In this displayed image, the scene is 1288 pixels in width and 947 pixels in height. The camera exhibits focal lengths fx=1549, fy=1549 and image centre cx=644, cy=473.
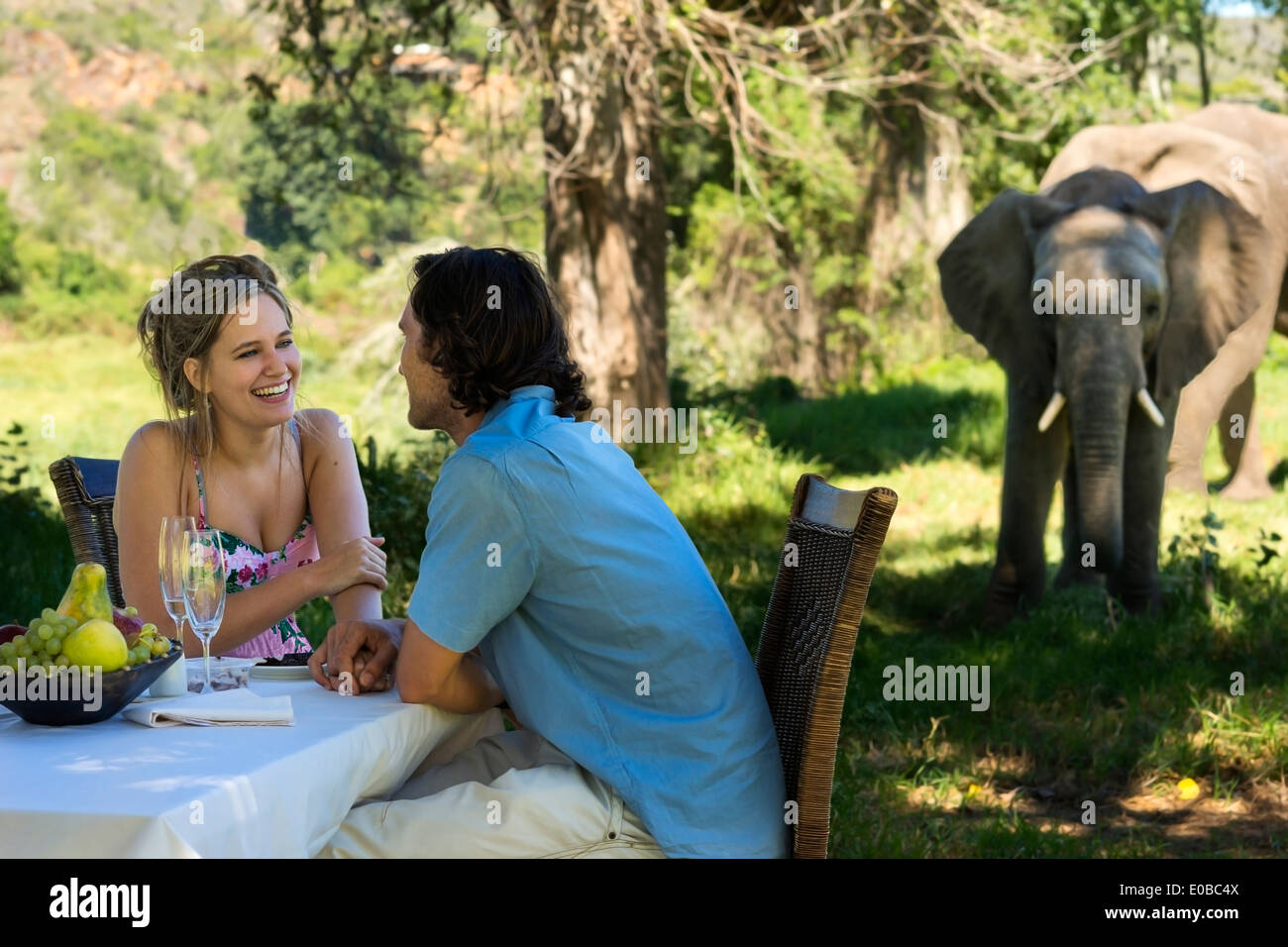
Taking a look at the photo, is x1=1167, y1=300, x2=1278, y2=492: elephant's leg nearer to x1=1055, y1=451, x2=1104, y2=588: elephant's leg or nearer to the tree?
x1=1055, y1=451, x2=1104, y2=588: elephant's leg

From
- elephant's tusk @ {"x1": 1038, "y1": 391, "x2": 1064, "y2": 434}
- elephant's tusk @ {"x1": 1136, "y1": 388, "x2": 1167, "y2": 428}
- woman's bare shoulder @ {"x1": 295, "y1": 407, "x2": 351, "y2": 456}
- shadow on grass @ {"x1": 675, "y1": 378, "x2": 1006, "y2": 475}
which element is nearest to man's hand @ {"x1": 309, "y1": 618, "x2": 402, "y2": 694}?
woman's bare shoulder @ {"x1": 295, "y1": 407, "x2": 351, "y2": 456}

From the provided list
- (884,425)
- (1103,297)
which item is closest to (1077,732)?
(1103,297)

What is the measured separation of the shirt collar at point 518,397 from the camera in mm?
2877

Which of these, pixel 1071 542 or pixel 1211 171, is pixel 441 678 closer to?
pixel 1071 542

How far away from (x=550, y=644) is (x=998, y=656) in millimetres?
4520

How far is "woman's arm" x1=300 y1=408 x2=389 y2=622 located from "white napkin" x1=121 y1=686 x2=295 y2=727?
52.6 inches

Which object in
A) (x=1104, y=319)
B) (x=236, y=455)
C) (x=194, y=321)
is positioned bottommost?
(x=236, y=455)

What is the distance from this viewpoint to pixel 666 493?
10.3 m

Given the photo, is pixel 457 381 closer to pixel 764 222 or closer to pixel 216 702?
pixel 216 702

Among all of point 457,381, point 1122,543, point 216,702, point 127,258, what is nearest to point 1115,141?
point 1122,543

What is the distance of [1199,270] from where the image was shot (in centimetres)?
776
